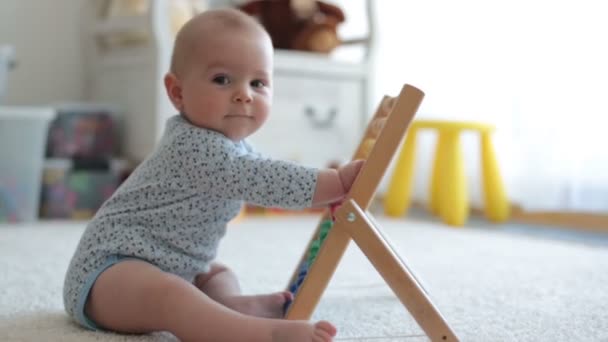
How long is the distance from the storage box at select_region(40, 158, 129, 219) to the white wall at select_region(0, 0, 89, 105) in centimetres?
49

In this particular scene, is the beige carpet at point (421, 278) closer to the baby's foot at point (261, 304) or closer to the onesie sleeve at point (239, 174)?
the baby's foot at point (261, 304)

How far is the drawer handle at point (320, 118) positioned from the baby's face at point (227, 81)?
144cm

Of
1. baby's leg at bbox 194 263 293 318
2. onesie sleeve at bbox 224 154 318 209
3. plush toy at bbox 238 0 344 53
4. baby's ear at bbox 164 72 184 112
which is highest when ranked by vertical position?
plush toy at bbox 238 0 344 53

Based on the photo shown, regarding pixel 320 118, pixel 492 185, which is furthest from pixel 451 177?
pixel 320 118

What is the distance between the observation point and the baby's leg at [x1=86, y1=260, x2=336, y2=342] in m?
0.70

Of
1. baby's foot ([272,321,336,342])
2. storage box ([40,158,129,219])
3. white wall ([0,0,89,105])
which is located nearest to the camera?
baby's foot ([272,321,336,342])

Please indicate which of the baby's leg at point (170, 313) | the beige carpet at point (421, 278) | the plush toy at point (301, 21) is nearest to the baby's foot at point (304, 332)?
the baby's leg at point (170, 313)

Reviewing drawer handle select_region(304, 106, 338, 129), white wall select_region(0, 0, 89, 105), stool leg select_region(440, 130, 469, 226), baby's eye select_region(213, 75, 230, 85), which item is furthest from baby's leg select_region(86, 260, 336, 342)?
white wall select_region(0, 0, 89, 105)

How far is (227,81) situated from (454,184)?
134 centimetres

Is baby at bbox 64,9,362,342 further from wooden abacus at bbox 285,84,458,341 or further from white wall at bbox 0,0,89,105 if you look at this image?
white wall at bbox 0,0,89,105

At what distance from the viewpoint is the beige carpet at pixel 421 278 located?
2.70 feet

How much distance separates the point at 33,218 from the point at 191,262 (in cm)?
132

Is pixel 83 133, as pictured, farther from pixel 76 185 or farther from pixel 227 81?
pixel 227 81

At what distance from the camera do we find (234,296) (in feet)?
2.91
